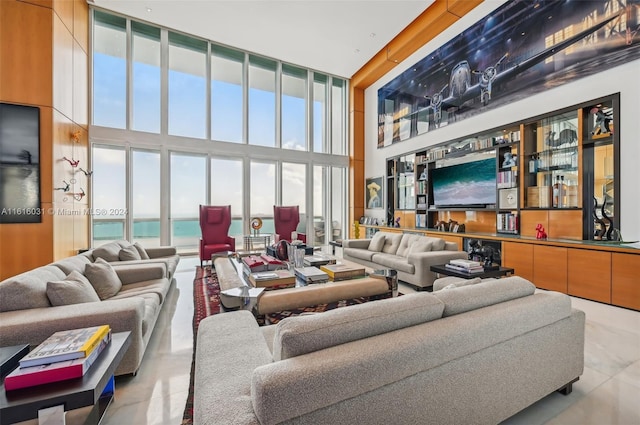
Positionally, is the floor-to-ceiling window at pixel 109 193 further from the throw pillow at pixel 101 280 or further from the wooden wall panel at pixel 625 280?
the wooden wall panel at pixel 625 280

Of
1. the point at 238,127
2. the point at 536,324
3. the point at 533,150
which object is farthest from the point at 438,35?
the point at 536,324

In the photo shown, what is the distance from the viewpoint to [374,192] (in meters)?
7.90

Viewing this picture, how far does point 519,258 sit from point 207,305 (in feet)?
13.9

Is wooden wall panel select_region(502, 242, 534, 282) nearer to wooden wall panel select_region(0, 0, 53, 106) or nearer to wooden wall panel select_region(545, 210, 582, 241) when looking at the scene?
wooden wall panel select_region(545, 210, 582, 241)

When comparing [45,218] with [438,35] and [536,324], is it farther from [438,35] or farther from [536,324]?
[438,35]

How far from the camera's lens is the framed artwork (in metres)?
7.65

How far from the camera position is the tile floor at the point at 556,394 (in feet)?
4.81

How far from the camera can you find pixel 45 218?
400cm

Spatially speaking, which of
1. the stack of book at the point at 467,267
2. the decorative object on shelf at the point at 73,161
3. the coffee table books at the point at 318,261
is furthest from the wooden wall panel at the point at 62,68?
the stack of book at the point at 467,267

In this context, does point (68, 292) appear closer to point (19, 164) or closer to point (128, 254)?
point (128, 254)

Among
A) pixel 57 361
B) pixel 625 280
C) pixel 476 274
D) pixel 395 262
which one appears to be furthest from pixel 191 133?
pixel 625 280

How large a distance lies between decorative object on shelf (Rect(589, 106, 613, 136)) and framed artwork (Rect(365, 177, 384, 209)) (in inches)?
175

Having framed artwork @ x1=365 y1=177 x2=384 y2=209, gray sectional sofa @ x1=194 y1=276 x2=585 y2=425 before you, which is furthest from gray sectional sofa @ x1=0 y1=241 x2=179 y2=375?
framed artwork @ x1=365 y1=177 x2=384 y2=209

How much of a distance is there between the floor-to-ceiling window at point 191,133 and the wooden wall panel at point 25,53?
152 centimetres
